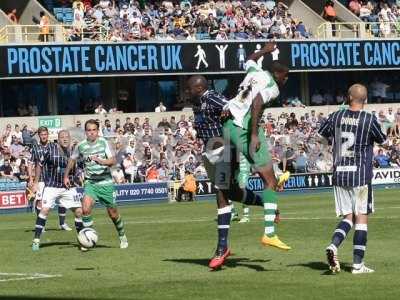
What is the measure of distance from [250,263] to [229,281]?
6.45ft

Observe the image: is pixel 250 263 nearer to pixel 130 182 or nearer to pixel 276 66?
pixel 276 66

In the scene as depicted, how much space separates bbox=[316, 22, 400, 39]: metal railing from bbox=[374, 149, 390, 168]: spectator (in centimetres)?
708

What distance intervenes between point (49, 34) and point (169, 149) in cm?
664

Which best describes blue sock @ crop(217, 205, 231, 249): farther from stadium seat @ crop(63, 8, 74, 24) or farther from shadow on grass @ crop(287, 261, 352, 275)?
stadium seat @ crop(63, 8, 74, 24)

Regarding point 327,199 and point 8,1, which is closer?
point 327,199

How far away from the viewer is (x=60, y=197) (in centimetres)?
2133

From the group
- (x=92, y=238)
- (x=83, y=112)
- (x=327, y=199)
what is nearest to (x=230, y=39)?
(x=83, y=112)

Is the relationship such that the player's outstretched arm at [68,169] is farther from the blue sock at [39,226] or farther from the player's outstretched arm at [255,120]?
the player's outstretched arm at [255,120]

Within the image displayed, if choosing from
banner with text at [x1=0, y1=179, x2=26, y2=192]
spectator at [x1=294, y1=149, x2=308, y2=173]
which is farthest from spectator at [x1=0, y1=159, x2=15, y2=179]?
spectator at [x1=294, y1=149, x2=308, y2=173]

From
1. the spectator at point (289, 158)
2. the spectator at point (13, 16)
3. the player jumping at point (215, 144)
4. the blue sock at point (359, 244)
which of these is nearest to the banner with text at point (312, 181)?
the spectator at point (289, 158)

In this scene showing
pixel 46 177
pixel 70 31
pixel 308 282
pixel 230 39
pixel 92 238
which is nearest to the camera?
pixel 308 282

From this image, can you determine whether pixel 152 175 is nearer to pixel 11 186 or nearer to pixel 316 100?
pixel 11 186

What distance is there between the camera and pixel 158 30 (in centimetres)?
4622

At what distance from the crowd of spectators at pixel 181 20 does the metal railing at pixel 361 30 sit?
100 cm
